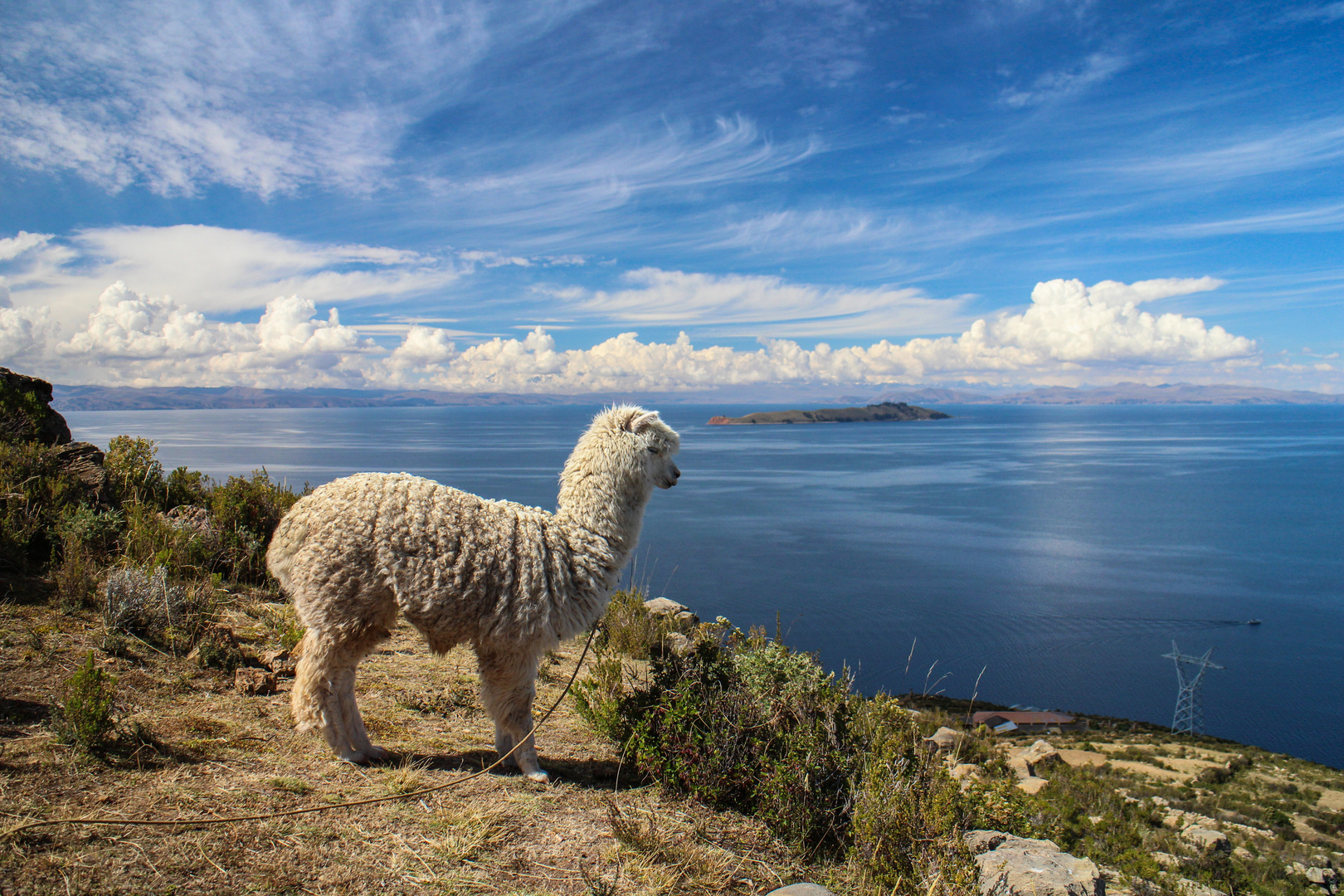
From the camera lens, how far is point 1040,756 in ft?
61.8

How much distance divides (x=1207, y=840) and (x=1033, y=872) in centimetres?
1502

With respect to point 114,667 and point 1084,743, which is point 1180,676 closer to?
point 1084,743

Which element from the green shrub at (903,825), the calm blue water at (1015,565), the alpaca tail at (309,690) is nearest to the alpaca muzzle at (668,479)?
the green shrub at (903,825)

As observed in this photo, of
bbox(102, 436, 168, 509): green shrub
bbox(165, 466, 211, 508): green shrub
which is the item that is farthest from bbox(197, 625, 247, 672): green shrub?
bbox(165, 466, 211, 508): green shrub

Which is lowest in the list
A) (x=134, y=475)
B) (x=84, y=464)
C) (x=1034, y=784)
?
(x=1034, y=784)

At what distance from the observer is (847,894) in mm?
3674

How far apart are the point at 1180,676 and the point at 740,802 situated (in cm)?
2929

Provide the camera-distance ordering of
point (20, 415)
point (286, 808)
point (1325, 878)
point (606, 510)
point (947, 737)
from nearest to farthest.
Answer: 1. point (286, 808)
2. point (606, 510)
3. point (20, 415)
4. point (1325, 878)
5. point (947, 737)

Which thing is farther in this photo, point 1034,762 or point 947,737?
point 1034,762

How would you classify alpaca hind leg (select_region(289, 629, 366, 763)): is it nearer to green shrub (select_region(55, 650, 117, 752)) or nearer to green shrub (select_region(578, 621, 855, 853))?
green shrub (select_region(55, 650, 117, 752))

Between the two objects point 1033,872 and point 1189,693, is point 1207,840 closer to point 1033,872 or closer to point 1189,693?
point 1189,693

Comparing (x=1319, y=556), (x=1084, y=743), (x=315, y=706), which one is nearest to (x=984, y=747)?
(x=1084, y=743)

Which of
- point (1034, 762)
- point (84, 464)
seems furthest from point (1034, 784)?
point (84, 464)

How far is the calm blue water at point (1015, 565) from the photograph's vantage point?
84.2ft
